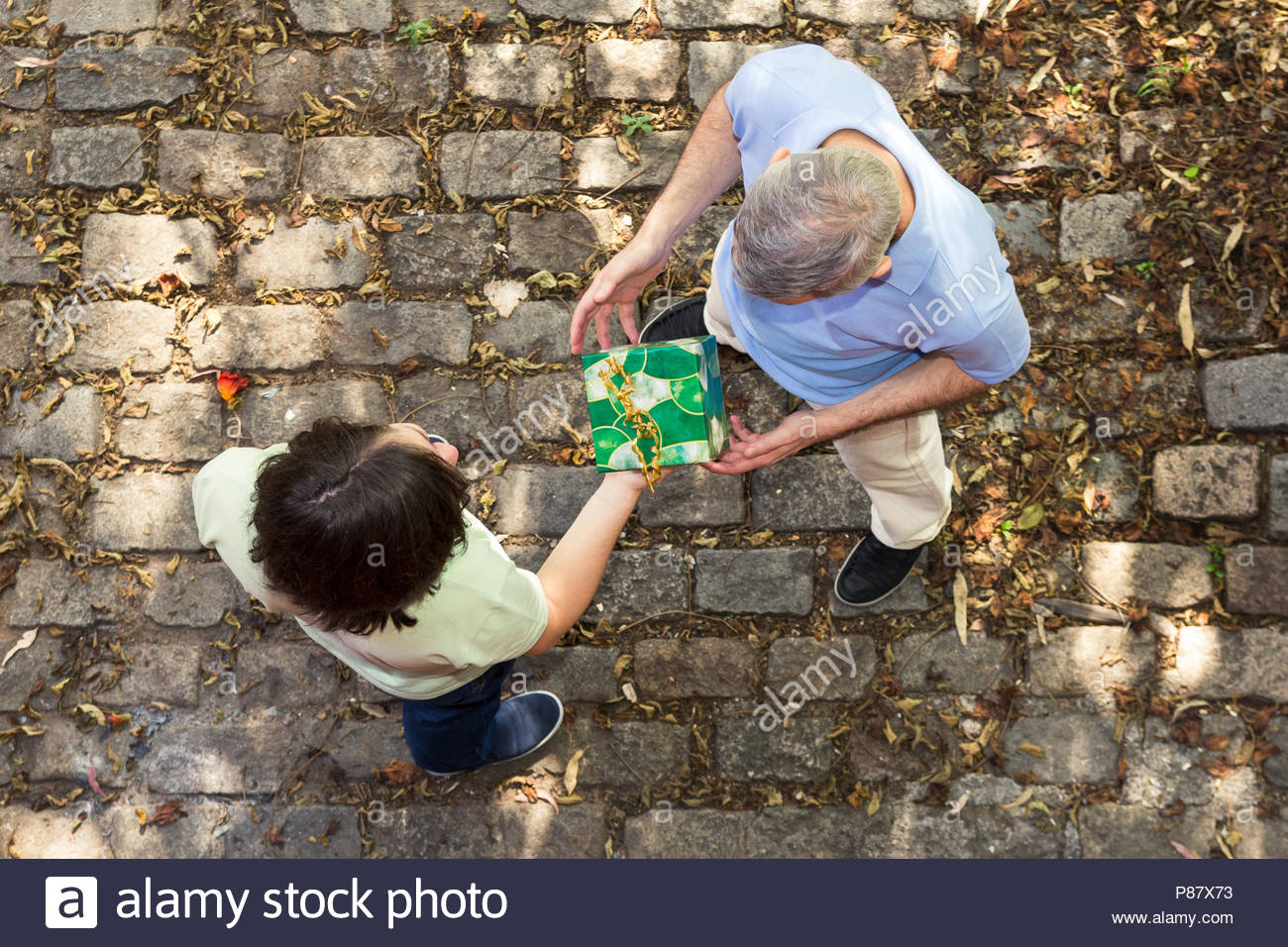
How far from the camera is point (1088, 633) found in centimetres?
395

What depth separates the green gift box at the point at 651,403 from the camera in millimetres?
2879

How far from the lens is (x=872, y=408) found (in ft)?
9.99

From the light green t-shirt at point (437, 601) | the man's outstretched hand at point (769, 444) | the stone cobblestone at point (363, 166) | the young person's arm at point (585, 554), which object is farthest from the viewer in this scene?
the stone cobblestone at point (363, 166)

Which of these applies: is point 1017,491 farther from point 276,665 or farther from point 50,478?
point 50,478

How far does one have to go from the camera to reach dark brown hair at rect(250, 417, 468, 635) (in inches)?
90.9

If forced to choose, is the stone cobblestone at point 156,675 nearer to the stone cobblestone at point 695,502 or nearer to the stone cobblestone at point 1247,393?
the stone cobblestone at point 695,502

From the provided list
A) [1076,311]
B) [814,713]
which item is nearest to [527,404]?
[814,713]

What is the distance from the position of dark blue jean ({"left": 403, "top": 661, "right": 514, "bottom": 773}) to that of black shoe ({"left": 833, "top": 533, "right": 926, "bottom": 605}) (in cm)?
146

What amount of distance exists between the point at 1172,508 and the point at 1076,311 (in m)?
0.94

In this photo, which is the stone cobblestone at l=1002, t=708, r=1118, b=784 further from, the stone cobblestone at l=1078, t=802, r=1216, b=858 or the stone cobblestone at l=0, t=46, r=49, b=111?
the stone cobblestone at l=0, t=46, r=49, b=111

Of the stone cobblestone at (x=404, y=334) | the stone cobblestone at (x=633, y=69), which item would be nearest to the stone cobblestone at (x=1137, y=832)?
the stone cobblestone at (x=404, y=334)

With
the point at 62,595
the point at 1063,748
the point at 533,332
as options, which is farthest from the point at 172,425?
the point at 1063,748

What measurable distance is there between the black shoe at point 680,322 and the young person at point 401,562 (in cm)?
109

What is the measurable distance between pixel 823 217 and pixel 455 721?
214cm
